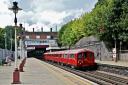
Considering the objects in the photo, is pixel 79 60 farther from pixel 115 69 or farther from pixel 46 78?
pixel 46 78

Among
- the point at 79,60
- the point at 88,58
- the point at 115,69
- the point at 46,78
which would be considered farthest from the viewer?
the point at 88,58

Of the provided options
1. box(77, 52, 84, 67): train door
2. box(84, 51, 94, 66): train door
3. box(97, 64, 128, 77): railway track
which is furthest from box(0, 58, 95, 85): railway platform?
box(84, 51, 94, 66): train door

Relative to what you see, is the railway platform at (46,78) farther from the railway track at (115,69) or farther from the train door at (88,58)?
the train door at (88,58)

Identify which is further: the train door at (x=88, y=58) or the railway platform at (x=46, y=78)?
the train door at (x=88, y=58)

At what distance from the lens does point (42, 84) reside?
89.5ft

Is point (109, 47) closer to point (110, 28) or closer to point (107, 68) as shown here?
point (110, 28)

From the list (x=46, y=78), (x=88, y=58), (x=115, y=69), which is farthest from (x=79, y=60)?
(x=46, y=78)

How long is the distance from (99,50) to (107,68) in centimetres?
3110

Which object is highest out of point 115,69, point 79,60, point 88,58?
point 88,58

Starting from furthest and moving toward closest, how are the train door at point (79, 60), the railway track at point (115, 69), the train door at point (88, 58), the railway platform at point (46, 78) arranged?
the train door at point (88, 58) → the train door at point (79, 60) → the railway track at point (115, 69) → the railway platform at point (46, 78)

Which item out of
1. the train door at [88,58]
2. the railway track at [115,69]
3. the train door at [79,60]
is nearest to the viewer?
the railway track at [115,69]

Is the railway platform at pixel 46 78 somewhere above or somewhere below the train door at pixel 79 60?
below

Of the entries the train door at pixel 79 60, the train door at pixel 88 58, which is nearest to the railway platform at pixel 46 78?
the train door at pixel 79 60

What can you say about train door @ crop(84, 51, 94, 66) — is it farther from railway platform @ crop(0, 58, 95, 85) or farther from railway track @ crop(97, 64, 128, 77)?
railway platform @ crop(0, 58, 95, 85)
